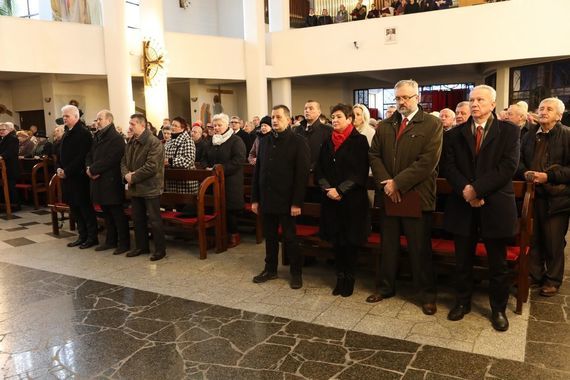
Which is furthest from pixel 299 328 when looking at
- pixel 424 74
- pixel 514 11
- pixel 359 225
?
pixel 424 74

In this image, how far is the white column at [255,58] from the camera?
47.8 ft

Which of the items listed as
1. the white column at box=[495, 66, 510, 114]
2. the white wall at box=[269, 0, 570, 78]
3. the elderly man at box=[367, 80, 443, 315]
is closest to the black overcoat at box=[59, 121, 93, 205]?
the elderly man at box=[367, 80, 443, 315]

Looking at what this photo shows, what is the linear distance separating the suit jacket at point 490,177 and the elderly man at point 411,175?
211 mm

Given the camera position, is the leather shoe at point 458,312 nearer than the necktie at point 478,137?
No

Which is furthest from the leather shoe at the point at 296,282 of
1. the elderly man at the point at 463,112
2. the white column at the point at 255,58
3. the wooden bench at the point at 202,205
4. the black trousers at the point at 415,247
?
the white column at the point at 255,58

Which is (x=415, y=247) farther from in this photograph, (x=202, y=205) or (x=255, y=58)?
(x=255, y=58)

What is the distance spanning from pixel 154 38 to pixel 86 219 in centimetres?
743

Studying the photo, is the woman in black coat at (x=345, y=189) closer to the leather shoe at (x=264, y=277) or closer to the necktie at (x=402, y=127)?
the necktie at (x=402, y=127)

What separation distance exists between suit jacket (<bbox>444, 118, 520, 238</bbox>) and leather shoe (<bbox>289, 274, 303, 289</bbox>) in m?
1.51

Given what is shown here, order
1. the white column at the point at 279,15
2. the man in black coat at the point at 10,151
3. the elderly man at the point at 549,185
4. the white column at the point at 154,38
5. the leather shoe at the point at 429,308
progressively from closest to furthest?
the leather shoe at the point at 429,308, the elderly man at the point at 549,185, the man in black coat at the point at 10,151, the white column at the point at 154,38, the white column at the point at 279,15

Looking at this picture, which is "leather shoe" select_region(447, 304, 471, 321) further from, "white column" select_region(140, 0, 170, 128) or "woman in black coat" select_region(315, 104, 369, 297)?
"white column" select_region(140, 0, 170, 128)

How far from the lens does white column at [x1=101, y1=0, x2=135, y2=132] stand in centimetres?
1166

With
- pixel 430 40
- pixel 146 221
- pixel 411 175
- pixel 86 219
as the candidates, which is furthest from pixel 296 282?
pixel 430 40

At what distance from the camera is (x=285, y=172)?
172 inches
